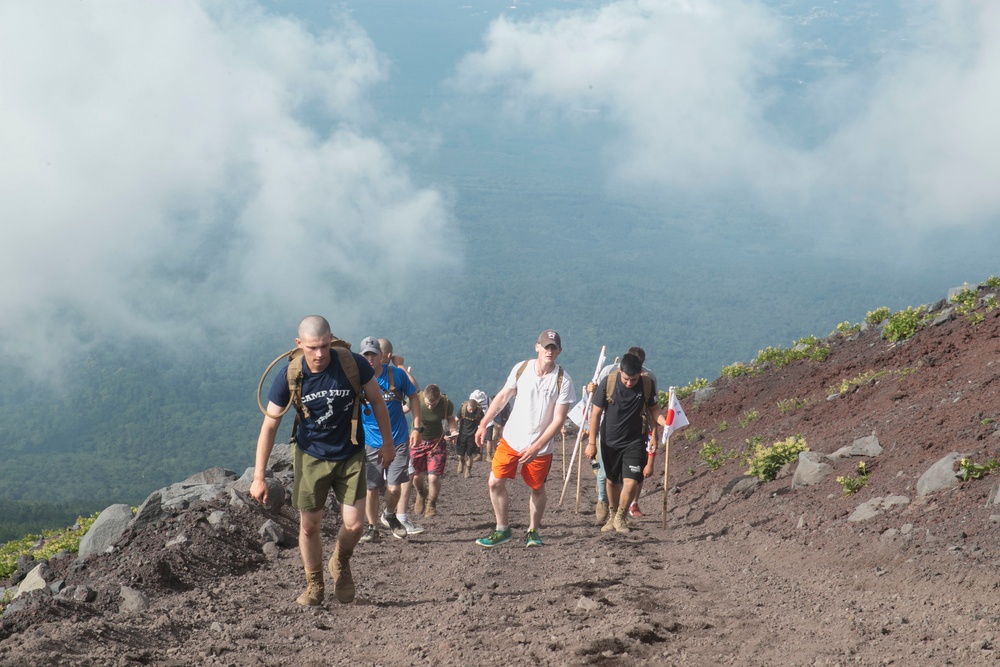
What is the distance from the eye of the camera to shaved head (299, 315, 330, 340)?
731cm

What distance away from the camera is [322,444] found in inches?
305

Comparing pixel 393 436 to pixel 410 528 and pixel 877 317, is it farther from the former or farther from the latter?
pixel 877 317

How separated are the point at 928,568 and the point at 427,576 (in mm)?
4216

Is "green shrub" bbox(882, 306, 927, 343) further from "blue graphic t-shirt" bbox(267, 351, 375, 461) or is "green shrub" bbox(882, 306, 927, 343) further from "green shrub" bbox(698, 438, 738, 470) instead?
"blue graphic t-shirt" bbox(267, 351, 375, 461)

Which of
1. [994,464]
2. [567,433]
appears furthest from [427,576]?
[567,433]

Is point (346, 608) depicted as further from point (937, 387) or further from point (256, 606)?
point (937, 387)

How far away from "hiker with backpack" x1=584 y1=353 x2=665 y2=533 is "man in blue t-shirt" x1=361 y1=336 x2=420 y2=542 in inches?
78.0

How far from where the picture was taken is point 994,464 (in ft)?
31.7

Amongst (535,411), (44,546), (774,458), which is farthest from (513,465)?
(44,546)

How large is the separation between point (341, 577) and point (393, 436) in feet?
9.90

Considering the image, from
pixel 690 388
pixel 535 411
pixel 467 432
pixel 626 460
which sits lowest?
pixel 626 460

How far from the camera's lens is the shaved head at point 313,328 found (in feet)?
24.0

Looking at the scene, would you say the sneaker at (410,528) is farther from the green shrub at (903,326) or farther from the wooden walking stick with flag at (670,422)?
the green shrub at (903,326)

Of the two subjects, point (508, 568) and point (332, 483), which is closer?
point (332, 483)
